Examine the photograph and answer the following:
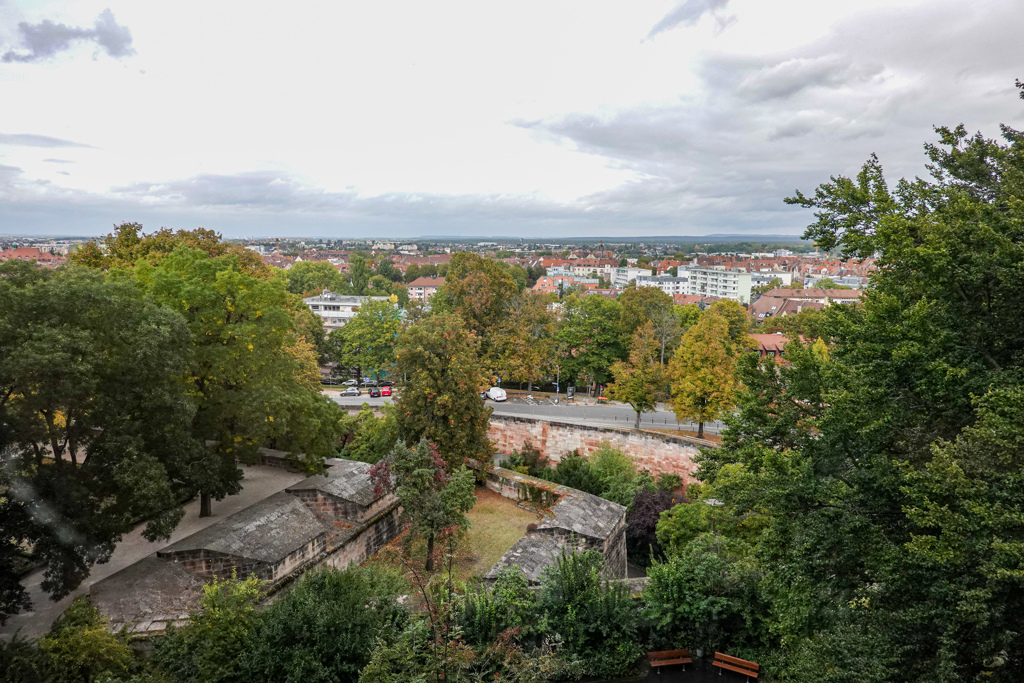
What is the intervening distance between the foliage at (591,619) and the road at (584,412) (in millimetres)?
21042

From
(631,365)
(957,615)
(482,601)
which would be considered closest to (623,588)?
(482,601)

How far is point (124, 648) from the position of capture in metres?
8.82

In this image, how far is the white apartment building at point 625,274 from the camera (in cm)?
14125

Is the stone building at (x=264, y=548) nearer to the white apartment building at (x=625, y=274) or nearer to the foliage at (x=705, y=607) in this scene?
the foliage at (x=705, y=607)

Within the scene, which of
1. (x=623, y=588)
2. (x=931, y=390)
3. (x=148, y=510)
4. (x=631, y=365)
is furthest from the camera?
(x=631, y=365)

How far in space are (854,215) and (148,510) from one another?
50.7ft

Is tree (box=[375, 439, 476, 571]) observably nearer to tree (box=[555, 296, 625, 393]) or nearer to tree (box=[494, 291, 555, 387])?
tree (box=[494, 291, 555, 387])

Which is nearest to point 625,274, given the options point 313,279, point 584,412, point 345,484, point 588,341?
point 313,279

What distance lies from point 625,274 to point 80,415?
459 feet

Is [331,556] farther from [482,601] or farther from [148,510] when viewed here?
[482,601]

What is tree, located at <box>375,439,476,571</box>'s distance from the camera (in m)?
14.4

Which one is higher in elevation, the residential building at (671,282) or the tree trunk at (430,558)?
the residential building at (671,282)

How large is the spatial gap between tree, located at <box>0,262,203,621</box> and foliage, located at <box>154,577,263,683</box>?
10.5 feet

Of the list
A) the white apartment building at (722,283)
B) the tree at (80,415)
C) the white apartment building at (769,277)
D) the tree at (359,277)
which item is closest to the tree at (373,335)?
the tree at (80,415)
